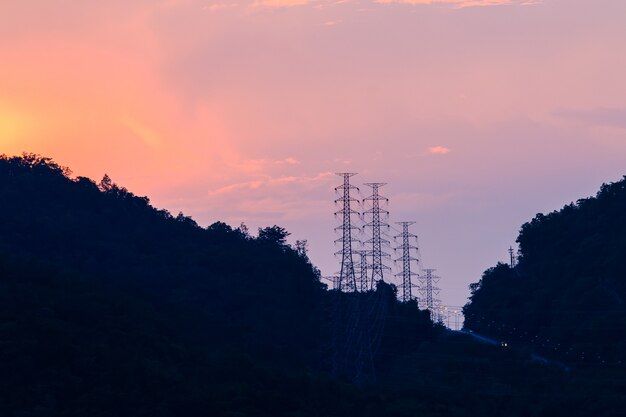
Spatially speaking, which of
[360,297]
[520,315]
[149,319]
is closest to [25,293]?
[149,319]

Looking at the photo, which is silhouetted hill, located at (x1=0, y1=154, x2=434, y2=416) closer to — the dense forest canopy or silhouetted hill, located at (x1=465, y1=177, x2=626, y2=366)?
the dense forest canopy

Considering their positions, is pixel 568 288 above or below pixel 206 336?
above

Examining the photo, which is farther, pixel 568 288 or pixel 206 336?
pixel 568 288

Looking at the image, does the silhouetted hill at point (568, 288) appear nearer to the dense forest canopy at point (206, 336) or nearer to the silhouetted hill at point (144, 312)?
the dense forest canopy at point (206, 336)

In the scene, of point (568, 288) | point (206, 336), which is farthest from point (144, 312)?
point (568, 288)

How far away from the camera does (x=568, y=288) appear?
97875 millimetres

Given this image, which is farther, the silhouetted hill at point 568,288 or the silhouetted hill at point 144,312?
the silhouetted hill at point 568,288

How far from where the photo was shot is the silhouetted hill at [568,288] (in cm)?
8788

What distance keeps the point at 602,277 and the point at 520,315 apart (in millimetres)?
7084

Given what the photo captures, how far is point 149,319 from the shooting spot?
254 feet

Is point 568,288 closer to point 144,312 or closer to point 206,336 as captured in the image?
point 206,336

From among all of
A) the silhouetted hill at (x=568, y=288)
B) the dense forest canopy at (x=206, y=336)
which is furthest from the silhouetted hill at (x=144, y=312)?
the silhouetted hill at (x=568, y=288)

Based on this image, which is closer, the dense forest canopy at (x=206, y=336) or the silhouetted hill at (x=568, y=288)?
the dense forest canopy at (x=206, y=336)

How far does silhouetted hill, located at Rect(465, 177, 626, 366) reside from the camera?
288 ft
